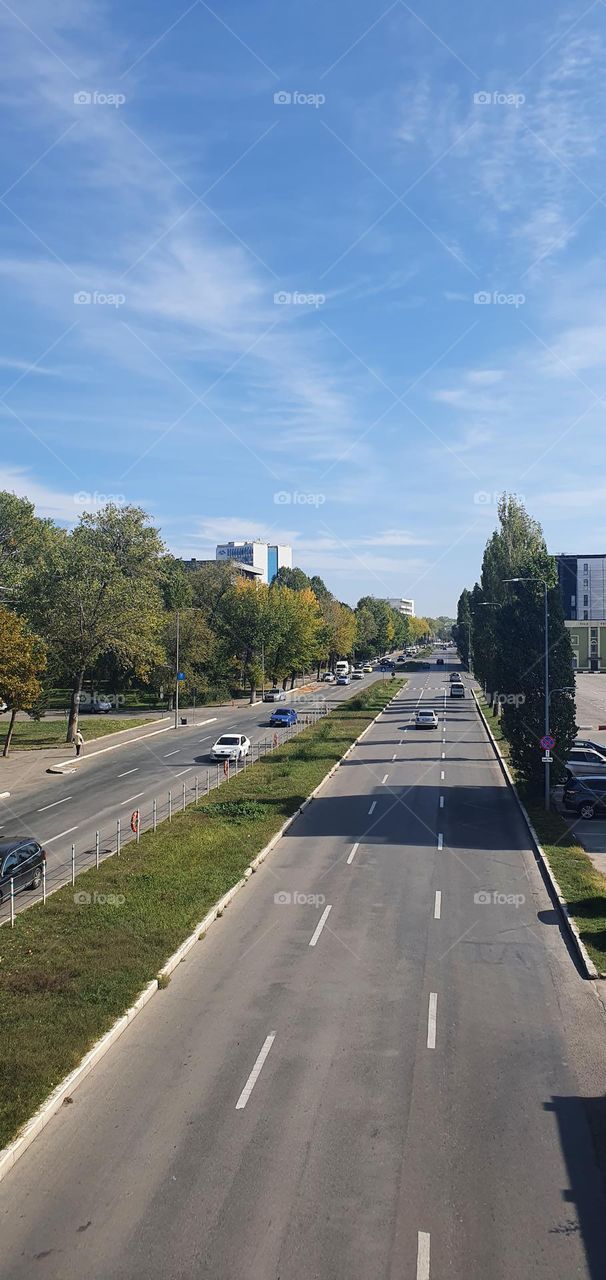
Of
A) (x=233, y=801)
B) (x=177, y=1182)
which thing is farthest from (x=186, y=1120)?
(x=233, y=801)

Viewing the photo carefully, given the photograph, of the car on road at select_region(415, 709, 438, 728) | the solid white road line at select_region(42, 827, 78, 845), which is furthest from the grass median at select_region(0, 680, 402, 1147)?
the car on road at select_region(415, 709, 438, 728)

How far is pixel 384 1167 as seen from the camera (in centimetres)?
988

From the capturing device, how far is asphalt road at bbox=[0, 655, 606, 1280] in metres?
8.55

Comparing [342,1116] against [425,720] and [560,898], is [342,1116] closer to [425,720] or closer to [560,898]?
[560,898]

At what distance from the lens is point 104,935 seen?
677 inches

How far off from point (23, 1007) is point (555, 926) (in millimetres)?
11589

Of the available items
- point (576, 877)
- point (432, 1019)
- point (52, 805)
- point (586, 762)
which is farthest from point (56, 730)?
point (432, 1019)

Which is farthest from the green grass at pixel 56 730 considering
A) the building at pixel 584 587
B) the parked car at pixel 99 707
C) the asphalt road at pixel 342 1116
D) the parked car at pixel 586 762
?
the building at pixel 584 587

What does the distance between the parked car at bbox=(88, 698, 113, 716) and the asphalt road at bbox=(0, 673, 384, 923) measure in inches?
410

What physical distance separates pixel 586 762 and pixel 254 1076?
31.0 meters

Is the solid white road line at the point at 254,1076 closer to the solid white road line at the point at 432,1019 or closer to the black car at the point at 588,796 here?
the solid white road line at the point at 432,1019

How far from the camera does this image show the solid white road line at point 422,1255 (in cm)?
819

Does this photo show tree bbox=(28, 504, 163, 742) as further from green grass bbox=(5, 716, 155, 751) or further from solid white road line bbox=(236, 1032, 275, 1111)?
solid white road line bbox=(236, 1032, 275, 1111)

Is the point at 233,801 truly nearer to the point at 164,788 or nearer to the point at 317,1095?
the point at 164,788
